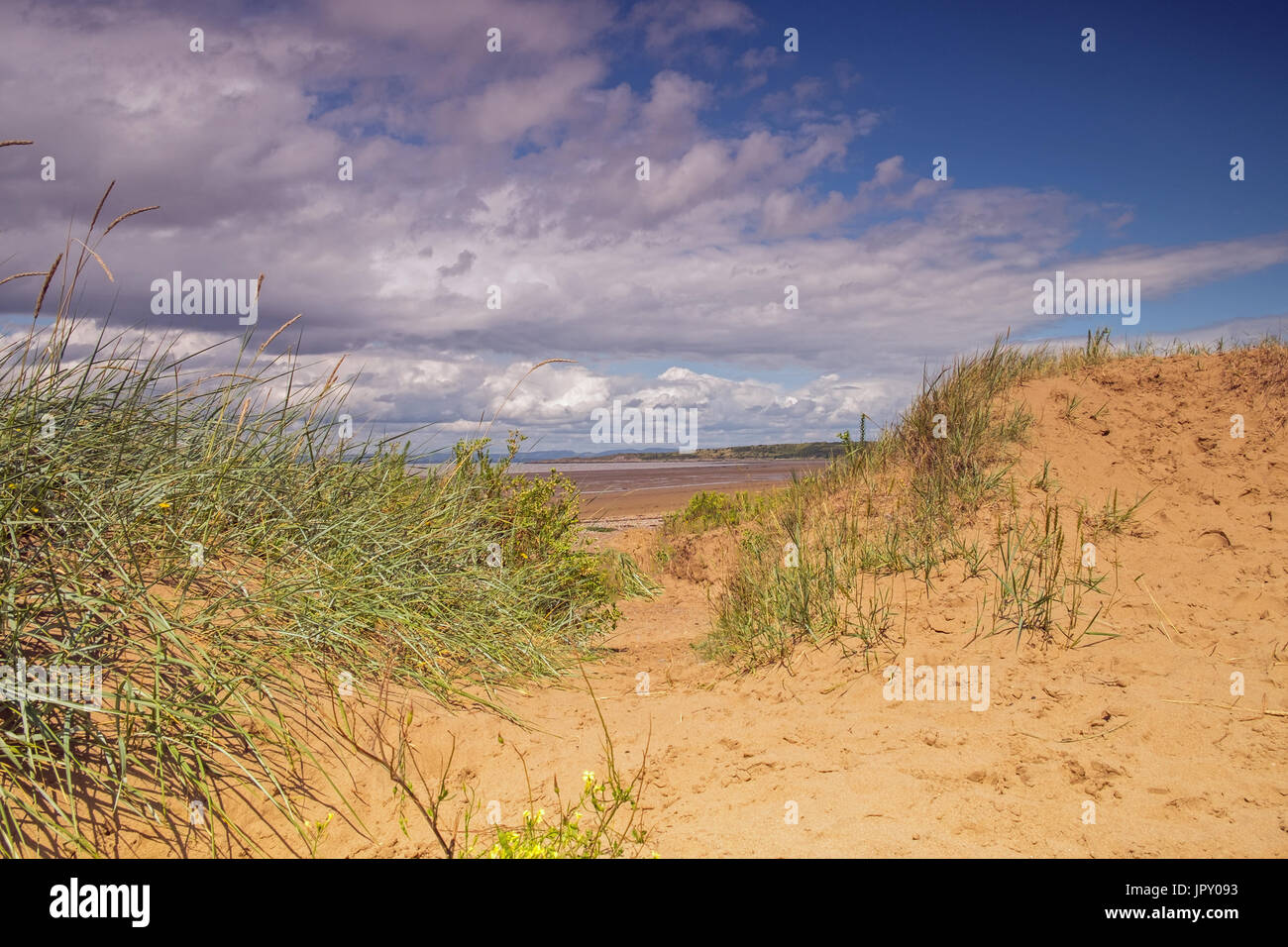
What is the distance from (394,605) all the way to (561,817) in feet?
6.02

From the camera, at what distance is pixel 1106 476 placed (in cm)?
750

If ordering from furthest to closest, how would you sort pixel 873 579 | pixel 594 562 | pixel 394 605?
pixel 594 562, pixel 873 579, pixel 394 605

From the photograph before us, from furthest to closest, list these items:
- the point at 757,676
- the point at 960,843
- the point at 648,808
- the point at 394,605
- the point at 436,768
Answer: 1. the point at 757,676
2. the point at 394,605
3. the point at 436,768
4. the point at 648,808
5. the point at 960,843

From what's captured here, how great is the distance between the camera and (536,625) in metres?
5.82

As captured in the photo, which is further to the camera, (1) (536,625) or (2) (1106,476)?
(2) (1106,476)

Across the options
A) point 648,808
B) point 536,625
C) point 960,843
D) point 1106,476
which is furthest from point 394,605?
point 1106,476

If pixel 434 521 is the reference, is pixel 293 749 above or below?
below

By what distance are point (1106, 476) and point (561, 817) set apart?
6.77 metres

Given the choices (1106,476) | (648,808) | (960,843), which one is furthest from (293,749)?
(1106,476)

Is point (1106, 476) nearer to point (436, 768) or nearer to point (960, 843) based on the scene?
point (960, 843)

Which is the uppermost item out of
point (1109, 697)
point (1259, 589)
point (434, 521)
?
point (434, 521)

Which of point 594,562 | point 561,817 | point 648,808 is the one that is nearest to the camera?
point 561,817

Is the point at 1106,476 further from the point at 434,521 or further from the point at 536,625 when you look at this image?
the point at 434,521
